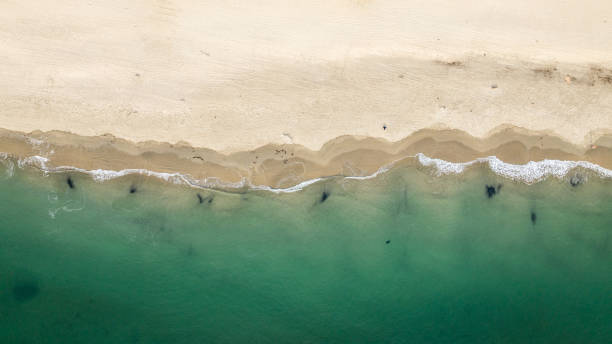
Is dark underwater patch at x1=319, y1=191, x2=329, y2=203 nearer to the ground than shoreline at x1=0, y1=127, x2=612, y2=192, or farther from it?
nearer to the ground

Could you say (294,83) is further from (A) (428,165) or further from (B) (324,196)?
(A) (428,165)

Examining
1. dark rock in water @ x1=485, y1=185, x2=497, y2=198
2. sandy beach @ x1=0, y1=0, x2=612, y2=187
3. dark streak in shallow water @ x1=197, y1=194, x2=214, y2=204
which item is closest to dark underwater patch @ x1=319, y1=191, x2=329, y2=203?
sandy beach @ x1=0, y1=0, x2=612, y2=187

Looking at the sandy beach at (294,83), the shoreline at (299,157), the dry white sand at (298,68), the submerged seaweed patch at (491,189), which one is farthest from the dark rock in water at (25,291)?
the submerged seaweed patch at (491,189)

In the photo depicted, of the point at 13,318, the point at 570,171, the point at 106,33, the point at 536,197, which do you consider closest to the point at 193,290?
the point at 13,318

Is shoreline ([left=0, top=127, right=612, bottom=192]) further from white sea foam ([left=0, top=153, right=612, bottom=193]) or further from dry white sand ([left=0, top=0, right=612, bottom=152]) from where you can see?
dry white sand ([left=0, top=0, right=612, bottom=152])

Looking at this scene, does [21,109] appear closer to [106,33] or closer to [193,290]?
[106,33]

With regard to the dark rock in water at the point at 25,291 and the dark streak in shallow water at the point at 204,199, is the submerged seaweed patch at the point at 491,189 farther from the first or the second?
the dark rock in water at the point at 25,291
